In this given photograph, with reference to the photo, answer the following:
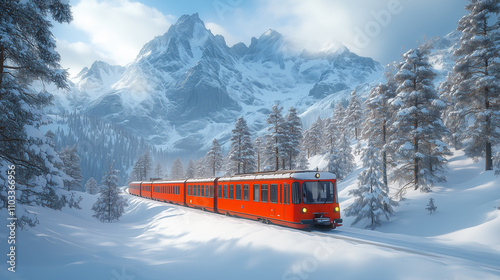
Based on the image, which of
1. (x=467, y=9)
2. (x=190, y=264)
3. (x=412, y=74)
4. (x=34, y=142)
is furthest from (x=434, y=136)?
(x=34, y=142)

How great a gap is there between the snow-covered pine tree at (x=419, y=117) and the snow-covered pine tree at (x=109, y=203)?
28209 mm

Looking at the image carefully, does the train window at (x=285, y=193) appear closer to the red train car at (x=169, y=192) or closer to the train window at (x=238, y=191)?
the train window at (x=238, y=191)

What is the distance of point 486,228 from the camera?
14.6 metres

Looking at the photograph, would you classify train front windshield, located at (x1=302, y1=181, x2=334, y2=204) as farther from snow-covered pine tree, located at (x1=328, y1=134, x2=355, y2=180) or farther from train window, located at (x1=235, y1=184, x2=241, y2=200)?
snow-covered pine tree, located at (x1=328, y1=134, x2=355, y2=180)

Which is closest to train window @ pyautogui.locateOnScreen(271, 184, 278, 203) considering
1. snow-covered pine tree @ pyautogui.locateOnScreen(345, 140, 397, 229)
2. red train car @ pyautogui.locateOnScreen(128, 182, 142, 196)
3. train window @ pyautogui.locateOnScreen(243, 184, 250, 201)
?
train window @ pyautogui.locateOnScreen(243, 184, 250, 201)

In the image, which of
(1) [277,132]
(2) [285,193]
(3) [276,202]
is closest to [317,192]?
(2) [285,193]

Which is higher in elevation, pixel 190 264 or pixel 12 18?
pixel 12 18

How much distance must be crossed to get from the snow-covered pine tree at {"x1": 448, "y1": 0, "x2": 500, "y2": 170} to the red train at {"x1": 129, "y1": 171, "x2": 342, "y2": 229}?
14722 millimetres

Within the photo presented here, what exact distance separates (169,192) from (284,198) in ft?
78.1

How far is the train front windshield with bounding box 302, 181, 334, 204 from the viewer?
13.7 meters

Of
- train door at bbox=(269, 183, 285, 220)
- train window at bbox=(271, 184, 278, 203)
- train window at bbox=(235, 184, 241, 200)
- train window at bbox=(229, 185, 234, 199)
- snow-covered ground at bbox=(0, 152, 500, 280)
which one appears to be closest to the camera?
snow-covered ground at bbox=(0, 152, 500, 280)

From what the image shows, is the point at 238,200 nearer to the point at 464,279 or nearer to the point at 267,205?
the point at 267,205

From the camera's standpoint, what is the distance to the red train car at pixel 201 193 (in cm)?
2273

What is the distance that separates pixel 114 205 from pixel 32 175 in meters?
25.6
